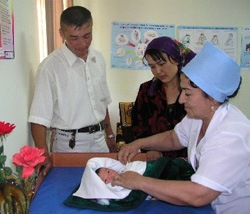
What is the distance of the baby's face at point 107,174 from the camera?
142 cm

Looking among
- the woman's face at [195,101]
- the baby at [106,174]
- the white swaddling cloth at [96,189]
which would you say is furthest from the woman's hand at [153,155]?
the woman's face at [195,101]

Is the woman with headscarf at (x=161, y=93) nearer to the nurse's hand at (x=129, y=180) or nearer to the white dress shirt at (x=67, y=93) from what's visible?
the white dress shirt at (x=67, y=93)

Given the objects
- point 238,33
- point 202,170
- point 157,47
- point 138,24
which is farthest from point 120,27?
point 202,170

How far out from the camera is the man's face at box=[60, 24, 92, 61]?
1678mm

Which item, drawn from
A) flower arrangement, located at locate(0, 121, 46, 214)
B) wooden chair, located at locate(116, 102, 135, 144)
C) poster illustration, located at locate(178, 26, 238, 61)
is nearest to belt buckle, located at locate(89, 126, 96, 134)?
flower arrangement, located at locate(0, 121, 46, 214)

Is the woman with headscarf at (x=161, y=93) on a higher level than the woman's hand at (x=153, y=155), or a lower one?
higher

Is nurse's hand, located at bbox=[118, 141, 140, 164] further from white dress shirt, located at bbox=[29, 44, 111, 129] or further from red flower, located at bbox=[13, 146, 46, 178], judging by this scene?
red flower, located at bbox=[13, 146, 46, 178]

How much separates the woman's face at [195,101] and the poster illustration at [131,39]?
2.60 meters

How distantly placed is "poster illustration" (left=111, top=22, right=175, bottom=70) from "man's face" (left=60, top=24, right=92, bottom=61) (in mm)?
1948

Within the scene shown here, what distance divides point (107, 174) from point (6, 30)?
0.88 meters

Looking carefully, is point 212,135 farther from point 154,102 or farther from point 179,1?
point 179,1

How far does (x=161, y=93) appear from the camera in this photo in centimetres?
191

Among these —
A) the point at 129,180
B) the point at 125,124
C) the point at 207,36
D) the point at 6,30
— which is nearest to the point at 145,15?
the point at 207,36

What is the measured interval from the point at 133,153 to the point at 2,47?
0.95m
